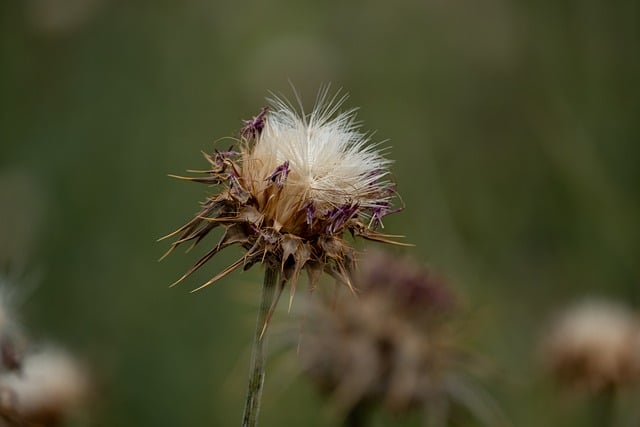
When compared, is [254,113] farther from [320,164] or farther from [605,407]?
[320,164]

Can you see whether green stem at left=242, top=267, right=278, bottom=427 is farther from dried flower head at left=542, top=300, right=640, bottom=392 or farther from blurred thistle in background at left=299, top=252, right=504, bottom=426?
dried flower head at left=542, top=300, right=640, bottom=392

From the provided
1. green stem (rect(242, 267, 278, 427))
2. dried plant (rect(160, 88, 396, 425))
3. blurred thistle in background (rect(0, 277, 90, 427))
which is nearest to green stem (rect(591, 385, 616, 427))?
blurred thistle in background (rect(0, 277, 90, 427))

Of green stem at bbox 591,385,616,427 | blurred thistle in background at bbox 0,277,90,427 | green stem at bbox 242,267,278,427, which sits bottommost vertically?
green stem at bbox 242,267,278,427

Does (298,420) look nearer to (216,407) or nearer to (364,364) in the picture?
(216,407)

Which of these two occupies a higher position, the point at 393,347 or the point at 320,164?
the point at 393,347

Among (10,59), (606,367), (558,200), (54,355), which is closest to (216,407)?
(54,355)

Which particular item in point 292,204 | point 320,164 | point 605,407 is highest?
point 605,407

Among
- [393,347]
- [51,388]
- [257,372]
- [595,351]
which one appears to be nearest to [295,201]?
[257,372]
